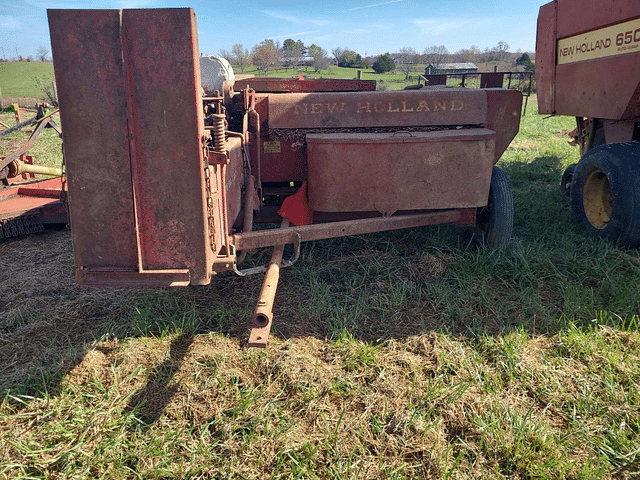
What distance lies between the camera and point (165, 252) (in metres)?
2.40

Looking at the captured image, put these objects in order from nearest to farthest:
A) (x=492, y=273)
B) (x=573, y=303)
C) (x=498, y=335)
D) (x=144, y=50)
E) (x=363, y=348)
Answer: (x=144, y=50) → (x=363, y=348) → (x=498, y=335) → (x=573, y=303) → (x=492, y=273)

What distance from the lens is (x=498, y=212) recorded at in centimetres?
390

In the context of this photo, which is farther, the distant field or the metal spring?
the distant field

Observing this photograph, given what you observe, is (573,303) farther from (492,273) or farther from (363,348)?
(363,348)

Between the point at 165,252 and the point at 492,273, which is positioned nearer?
the point at 165,252

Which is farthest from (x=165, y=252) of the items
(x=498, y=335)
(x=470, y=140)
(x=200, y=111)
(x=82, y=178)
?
(x=470, y=140)

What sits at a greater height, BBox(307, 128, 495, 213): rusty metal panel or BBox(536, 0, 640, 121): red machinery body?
BBox(536, 0, 640, 121): red machinery body

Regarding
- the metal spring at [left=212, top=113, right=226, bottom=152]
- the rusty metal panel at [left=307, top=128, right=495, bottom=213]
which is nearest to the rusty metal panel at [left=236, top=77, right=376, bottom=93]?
the rusty metal panel at [left=307, top=128, right=495, bottom=213]

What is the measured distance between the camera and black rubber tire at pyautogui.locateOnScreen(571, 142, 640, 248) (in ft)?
13.4

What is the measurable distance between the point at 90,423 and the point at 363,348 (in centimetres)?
142

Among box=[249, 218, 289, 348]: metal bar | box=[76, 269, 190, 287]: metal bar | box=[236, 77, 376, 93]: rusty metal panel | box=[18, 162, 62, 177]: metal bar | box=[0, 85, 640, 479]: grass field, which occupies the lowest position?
box=[0, 85, 640, 479]: grass field

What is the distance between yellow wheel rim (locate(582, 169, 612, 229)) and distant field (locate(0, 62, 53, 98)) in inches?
1021

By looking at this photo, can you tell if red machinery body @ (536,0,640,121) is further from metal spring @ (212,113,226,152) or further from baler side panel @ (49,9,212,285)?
baler side panel @ (49,9,212,285)

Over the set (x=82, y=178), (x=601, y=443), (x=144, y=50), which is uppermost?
(x=144, y=50)
